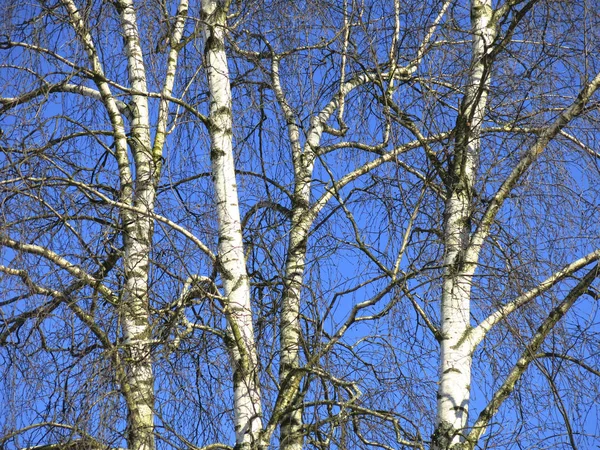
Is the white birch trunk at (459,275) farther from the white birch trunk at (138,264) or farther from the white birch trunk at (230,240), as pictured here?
the white birch trunk at (138,264)

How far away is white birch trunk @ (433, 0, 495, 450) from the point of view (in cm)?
520

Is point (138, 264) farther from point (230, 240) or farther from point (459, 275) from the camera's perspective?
point (459, 275)

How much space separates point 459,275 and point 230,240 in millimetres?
1359

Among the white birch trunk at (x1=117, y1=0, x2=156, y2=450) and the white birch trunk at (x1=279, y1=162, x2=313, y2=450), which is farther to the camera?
the white birch trunk at (x1=279, y1=162, x2=313, y2=450)

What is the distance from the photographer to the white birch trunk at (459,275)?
17.1 ft

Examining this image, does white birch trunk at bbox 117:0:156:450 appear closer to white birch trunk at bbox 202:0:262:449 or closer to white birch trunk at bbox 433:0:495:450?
white birch trunk at bbox 202:0:262:449

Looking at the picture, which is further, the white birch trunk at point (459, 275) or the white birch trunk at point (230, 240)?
the white birch trunk at point (230, 240)

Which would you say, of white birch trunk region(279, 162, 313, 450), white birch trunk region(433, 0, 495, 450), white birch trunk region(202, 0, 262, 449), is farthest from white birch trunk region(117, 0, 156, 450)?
white birch trunk region(433, 0, 495, 450)

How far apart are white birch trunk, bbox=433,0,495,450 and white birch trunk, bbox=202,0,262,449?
103 centimetres

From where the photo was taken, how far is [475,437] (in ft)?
16.8

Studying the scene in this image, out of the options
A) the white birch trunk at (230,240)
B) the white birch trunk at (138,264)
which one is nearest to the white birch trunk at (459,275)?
the white birch trunk at (230,240)

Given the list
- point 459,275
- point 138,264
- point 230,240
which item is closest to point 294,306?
point 230,240

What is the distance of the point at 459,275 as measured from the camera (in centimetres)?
528

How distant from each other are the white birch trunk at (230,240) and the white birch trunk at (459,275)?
103 cm
